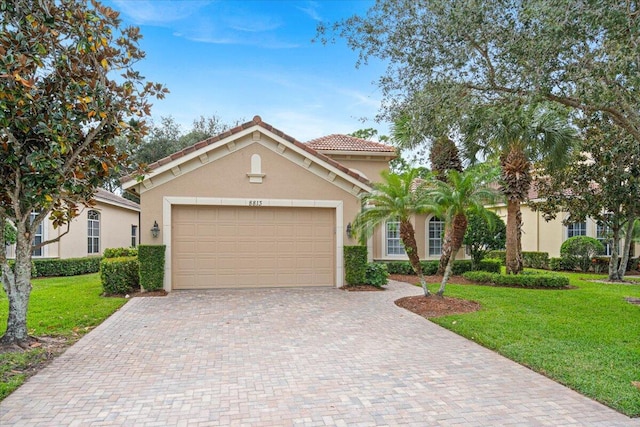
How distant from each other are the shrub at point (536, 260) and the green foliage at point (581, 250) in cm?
104

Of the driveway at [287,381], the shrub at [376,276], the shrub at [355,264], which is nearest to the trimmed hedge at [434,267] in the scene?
the shrub at [376,276]

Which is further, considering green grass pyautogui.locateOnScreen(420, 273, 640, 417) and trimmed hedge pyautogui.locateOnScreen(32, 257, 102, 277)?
trimmed hedge pyautogui.locateOnScreen(32, 257, 102, 277)

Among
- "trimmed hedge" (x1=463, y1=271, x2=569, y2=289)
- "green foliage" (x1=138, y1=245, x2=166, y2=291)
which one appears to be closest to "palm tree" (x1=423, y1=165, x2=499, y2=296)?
"trimmed hedge" (x1=463, y1=271, x2=569, y2=289)

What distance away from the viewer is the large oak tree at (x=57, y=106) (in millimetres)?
5707

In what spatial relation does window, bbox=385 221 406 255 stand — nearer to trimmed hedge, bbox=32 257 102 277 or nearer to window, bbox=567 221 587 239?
window, bbox=567 221 587 239

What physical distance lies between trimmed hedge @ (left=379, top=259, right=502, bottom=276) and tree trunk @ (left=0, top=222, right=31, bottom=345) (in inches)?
512

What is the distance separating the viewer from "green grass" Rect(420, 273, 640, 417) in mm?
5184

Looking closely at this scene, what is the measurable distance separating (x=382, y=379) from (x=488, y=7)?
275 inches

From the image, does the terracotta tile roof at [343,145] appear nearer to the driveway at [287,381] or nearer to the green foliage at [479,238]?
→ the green foliage at [479,238]

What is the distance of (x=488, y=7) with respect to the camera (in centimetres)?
788

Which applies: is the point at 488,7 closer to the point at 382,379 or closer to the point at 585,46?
the point at 585,46

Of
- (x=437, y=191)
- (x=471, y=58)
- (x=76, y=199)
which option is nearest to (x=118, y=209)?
(x=76, y=199)

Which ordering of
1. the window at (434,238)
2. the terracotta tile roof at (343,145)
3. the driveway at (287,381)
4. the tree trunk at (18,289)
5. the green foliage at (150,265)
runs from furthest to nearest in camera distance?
the window at (434,238), the terracotta tile roof at (343,145), the green foliage at (150,265), the tree trunk at (18,289), the driveway at (287,381)

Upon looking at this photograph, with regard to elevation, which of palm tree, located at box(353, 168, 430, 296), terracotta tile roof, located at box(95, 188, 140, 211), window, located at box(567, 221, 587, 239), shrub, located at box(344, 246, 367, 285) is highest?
terracotta tile roof, located at box(95, 188, 140, 211)
